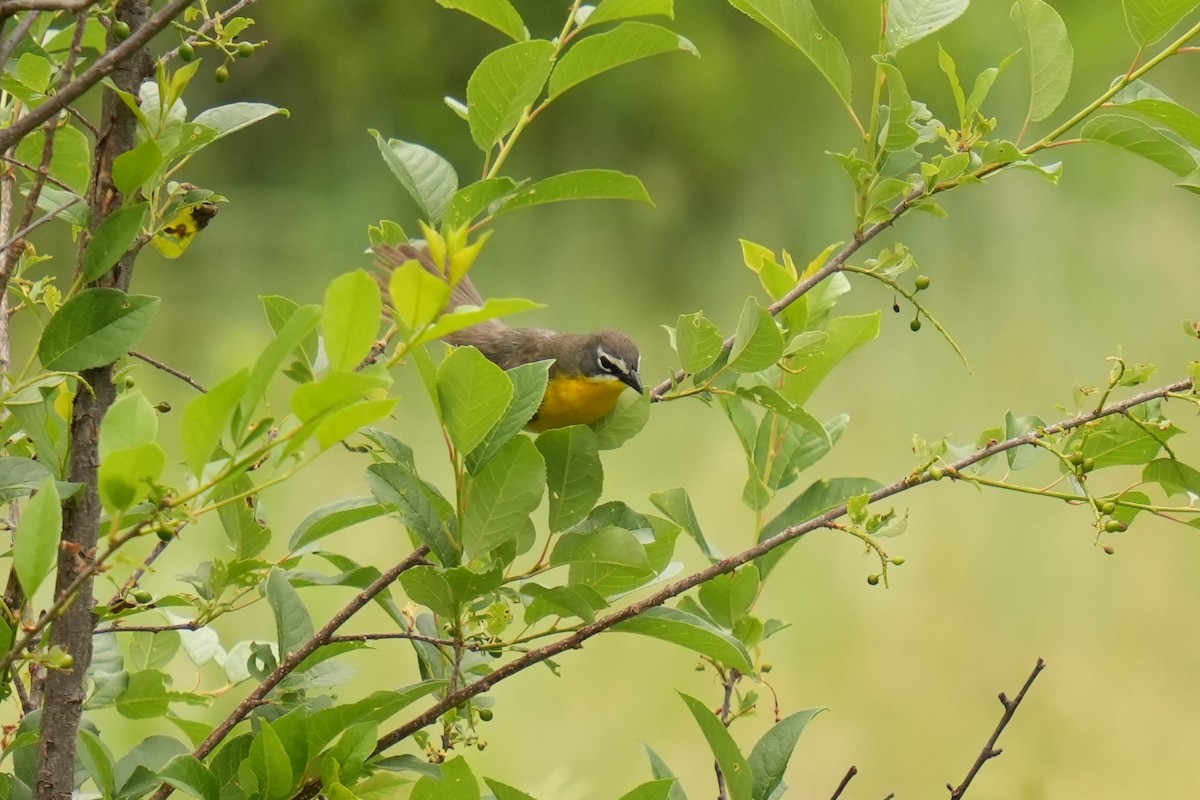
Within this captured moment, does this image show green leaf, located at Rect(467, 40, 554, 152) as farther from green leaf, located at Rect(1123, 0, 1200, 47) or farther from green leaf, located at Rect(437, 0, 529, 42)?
green leaf, located at Rect(1123, 0, 1200, 47)

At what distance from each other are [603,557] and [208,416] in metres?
0.18

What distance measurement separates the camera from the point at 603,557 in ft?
1.46

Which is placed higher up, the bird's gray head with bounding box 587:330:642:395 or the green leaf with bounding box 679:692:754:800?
the bird's gray head with bounding box 587:330:642:395

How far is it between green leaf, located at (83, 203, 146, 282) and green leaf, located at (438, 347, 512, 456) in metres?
0.11

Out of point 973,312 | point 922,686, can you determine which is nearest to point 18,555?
point 922,686

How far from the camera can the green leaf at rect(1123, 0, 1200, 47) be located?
0.47 metres

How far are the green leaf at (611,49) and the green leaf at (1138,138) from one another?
170mm

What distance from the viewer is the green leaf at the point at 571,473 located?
18.1 inches

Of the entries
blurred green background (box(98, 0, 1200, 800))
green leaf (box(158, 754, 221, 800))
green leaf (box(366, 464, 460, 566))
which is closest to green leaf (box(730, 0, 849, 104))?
green leaf (box(366, 464, 460, 566))

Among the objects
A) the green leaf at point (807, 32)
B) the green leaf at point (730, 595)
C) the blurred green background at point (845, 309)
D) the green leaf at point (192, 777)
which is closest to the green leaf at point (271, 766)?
the green leaf at point (192, 777)

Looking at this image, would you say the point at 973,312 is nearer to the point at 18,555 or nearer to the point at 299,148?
the point at 299,148

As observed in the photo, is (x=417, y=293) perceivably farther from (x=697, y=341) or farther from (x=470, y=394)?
(x=697, y=341)

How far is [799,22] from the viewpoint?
498 mm

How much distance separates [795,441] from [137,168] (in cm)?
32
